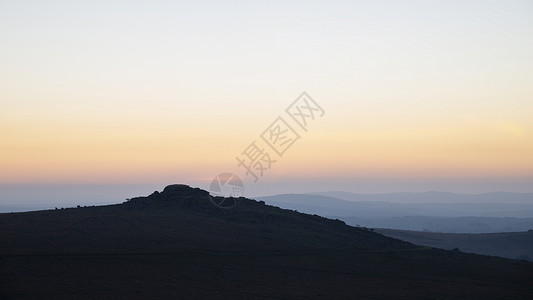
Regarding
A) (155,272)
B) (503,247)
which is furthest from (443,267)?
(503,247)

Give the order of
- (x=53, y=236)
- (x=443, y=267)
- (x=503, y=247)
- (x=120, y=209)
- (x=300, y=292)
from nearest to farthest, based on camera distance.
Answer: (x=300, y=292), (x=53, y=236), (x=443, y=267), (x=120, y=209), (x=503, y=247)

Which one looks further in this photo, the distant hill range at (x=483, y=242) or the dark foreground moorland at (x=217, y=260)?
the distant hill range at (x=483, y=242)

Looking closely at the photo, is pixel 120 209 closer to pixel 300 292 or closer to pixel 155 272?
pixel 155 272

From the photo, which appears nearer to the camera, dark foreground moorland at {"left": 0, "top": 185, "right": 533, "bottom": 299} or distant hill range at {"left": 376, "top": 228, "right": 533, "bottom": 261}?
dark foreground moorland at {"left": 0, "top": 185, "right": 533, "bottom": 299}

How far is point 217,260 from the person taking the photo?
52.2 m

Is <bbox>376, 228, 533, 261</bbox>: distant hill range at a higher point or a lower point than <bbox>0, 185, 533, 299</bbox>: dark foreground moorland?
higher

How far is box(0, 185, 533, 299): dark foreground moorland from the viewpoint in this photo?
4319cm

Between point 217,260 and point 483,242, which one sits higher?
point 483,242

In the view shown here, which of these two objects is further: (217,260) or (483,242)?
(483,242)

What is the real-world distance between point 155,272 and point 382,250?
31186 millimetres

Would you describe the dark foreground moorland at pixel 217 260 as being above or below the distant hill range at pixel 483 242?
below

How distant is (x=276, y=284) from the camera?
46.6 meters

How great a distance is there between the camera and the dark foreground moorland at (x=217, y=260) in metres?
43.2

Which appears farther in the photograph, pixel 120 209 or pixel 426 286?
pixel 120 209
